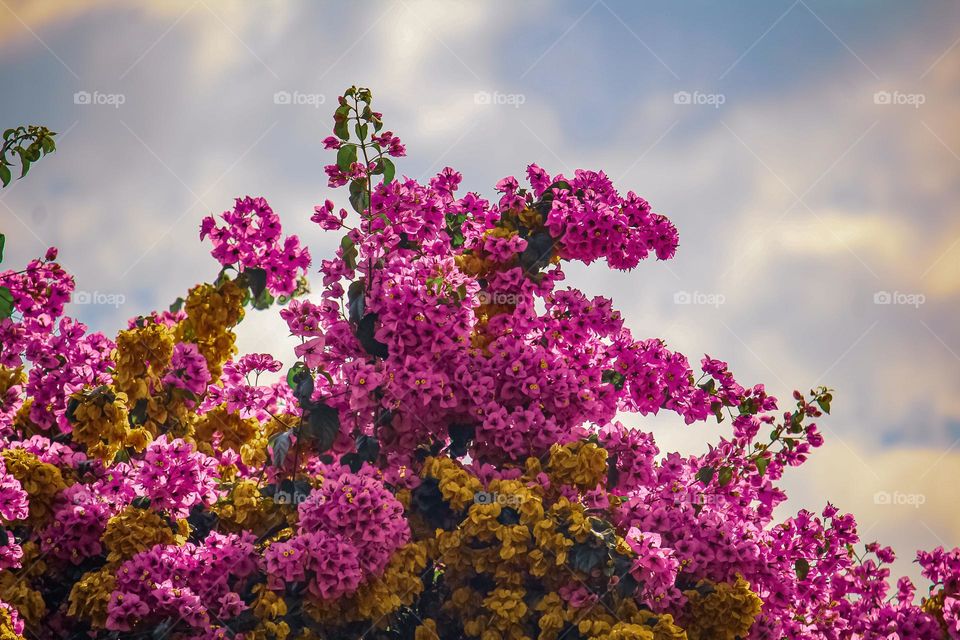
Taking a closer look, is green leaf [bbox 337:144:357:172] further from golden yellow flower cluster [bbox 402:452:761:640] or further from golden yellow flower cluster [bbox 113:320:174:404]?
golden yellow flower cluster [bbox 402:452:761:640]

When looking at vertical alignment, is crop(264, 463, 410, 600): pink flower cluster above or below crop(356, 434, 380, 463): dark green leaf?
below

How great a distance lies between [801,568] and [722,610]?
152cm

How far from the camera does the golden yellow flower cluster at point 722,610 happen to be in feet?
16.5

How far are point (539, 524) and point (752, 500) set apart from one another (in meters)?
2.15

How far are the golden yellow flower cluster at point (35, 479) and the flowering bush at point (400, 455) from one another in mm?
11

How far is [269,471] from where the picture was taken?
216 inches

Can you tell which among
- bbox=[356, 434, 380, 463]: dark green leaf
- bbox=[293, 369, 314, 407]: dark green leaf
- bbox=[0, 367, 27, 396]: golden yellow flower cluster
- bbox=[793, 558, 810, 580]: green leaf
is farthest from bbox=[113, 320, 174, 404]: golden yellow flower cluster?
bbox=[793, 558, 810, 580]: green leaf

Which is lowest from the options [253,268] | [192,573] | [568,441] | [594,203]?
[192,573]

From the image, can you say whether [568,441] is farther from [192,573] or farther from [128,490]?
[128,490]

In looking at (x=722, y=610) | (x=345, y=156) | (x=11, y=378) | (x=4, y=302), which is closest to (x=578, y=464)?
(x=722, y=610)

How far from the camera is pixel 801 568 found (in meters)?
6.29

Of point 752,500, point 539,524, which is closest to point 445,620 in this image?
point 539,524

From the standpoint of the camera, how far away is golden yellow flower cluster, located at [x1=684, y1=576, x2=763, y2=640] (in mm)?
5031

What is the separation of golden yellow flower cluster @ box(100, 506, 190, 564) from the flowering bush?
0.01m
